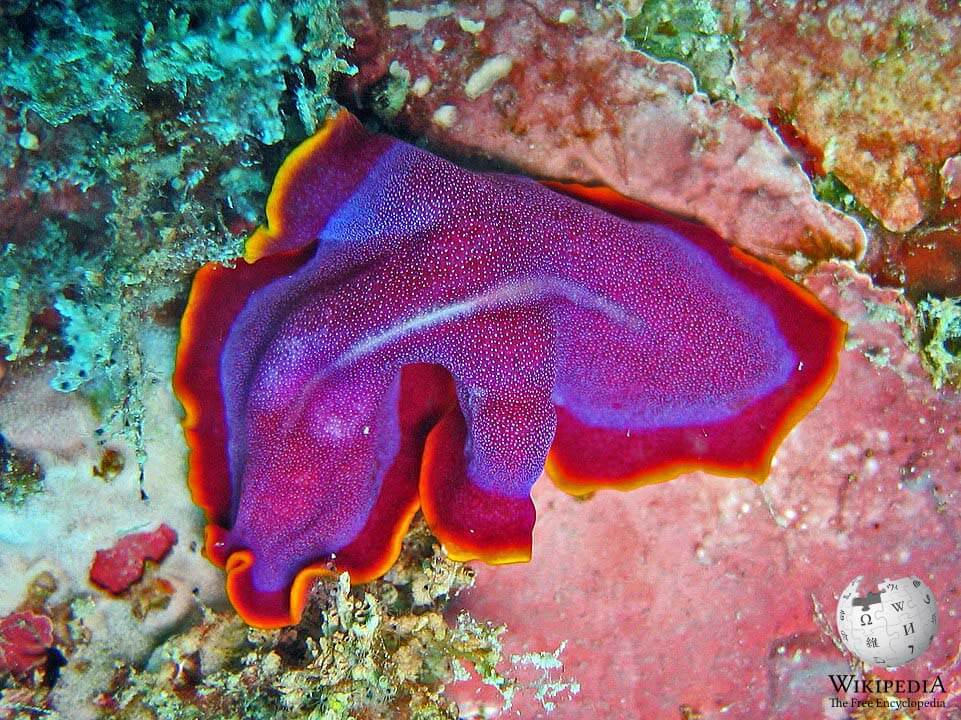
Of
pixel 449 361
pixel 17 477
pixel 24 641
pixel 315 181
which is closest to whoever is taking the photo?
pixel 315 181

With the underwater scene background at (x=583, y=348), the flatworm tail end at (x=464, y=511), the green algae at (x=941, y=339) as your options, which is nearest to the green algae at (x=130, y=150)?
the underwater scene background at (x=583, y=348)

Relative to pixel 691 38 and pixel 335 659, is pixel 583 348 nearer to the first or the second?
pixel 691 38

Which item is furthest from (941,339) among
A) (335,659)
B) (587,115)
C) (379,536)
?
(335,659)

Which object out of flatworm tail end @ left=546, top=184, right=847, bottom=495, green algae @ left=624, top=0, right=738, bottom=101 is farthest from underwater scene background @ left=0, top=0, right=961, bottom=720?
flatworm tail end @ left=546, top=184, right=847, bottom=495

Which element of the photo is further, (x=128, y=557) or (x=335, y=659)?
(x=128, y=557)

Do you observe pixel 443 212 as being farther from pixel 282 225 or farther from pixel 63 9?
pixel 63 9

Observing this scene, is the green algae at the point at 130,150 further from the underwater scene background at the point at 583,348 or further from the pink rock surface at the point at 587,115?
the pink rock surface at the point at 587,115

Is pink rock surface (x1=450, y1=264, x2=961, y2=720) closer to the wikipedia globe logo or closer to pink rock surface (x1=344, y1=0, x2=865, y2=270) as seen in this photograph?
the wikipedia globe logo

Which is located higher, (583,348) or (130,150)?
(130,150)
